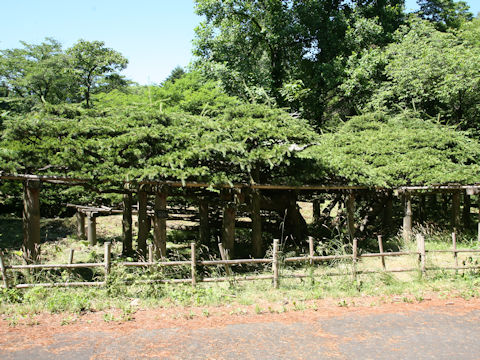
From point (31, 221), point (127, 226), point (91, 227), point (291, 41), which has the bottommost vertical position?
point (91, 227)

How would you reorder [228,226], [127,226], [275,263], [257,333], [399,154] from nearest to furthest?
[257,333] < [275,263] < [228,226] < [127,226] < [399,154]

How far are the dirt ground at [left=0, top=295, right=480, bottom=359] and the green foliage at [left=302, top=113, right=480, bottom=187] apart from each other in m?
5.34

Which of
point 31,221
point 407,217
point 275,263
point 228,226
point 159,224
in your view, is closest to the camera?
point 275,263

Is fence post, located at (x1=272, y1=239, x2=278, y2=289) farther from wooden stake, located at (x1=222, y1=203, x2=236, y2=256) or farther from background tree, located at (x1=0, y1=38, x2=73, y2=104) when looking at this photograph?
background tree, located at (x1=0, y1=38, x2=73, y2=104)

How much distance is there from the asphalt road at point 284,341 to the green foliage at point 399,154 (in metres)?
5.70

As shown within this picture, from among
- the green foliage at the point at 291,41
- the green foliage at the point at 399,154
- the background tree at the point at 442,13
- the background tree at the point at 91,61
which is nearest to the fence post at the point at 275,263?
the green foliage at the point at 399,154

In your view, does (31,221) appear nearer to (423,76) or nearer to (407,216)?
(407,216)

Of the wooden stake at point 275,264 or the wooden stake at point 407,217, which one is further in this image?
the wooden stake at point 407,217

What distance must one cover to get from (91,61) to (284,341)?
22.2 metres

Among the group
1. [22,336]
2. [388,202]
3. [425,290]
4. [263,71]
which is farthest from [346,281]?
[263,71]

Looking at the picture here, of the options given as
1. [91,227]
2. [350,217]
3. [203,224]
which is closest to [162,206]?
[203,224]

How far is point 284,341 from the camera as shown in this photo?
5.55 meters

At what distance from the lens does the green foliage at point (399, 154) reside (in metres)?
12.1

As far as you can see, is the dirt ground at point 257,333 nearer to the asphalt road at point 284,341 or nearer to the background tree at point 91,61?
the asphalt road at point 284,341
